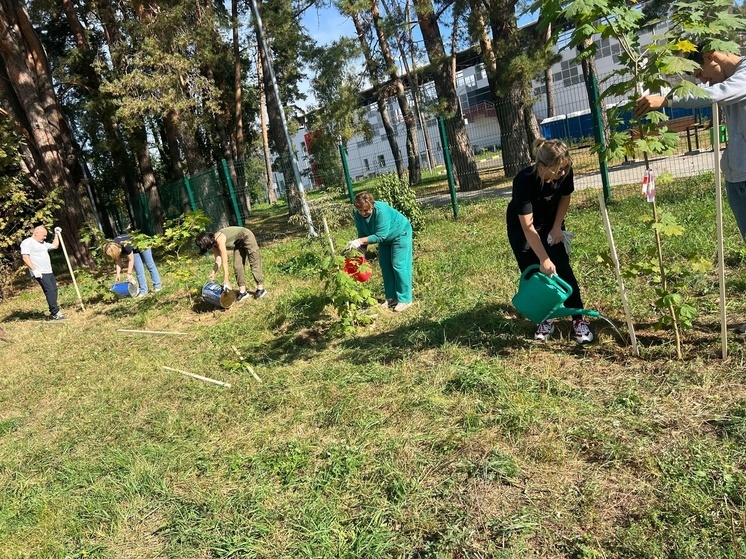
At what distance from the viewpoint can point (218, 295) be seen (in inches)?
249

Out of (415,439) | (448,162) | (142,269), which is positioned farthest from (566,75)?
(415,439)

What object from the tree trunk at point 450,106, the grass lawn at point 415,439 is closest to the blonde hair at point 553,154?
the grass lawn at point 415,439

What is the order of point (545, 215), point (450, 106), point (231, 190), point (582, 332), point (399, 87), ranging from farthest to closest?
point (399, 87) < point (450, 106) < point (231, 190) < point (582, 332) < point (545, 215)

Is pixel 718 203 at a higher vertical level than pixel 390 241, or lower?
higher

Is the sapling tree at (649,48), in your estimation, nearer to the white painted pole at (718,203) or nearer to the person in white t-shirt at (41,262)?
the white painted pole at (718,203)

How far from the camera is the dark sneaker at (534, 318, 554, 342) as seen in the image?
3.59m

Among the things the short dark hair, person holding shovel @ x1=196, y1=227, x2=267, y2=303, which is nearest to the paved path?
person holding shovel @ x1=196, y1=227, x2=267, y2=303

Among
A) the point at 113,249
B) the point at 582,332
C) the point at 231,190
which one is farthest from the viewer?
the point at 231,190

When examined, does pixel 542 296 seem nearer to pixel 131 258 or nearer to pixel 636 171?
pixel 131 258

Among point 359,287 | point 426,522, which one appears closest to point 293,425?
point 426,522

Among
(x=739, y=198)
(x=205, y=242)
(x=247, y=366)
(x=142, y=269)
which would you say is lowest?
(x=247, y=366)

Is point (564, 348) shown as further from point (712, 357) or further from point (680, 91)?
point (680, 91)

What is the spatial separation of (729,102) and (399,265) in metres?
2.98

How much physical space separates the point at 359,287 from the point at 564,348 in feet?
6.01
